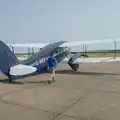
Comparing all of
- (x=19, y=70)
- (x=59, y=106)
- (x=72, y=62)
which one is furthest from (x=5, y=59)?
(x=72, y=62)

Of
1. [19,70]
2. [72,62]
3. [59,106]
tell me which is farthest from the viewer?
[72,62]

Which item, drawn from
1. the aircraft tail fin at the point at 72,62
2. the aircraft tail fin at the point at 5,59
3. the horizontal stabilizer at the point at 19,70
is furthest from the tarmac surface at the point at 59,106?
the aircraft tail fin at the point at 72,62

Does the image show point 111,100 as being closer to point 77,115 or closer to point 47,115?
point 77,115

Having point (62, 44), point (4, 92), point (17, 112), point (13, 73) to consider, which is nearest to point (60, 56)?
point (62, 44)

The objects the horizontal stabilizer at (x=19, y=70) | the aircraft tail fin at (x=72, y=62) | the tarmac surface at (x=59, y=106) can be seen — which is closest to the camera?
the tarmac surface at (x=59, y=106)

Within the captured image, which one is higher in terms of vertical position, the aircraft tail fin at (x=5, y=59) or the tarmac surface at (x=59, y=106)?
the aircraft tail fin at (x=5, y=59)

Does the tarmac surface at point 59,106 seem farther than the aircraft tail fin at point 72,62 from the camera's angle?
No

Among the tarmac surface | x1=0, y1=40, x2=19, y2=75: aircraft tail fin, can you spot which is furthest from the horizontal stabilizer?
the tarmac surface

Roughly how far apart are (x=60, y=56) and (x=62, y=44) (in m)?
1.19

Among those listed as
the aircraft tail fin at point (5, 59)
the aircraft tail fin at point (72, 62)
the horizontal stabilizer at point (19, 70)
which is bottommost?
the aircraft tail fin at point (72, 62)

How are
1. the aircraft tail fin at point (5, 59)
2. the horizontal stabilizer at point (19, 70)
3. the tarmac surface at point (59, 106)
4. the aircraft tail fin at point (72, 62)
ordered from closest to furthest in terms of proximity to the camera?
the tarmac surface at point (59, 106) → the aircraft tail fin at point (5, 59) → the horizontal stabilizer at point (19, 70) → the aircraft tail fin at point (72, 62)

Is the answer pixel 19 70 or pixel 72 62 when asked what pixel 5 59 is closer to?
pixel 19 70

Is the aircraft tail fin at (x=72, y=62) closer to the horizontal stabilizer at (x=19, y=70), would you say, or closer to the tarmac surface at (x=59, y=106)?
the horizontal stabilizer at (x=19, y=70)

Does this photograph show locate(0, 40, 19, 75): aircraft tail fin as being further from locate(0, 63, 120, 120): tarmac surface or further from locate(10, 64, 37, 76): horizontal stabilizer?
locate(0, 63, 120, 120): tarmac surface
